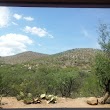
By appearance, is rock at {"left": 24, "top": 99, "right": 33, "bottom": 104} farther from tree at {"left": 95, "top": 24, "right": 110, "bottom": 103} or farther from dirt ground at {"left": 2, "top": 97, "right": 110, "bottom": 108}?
tree at {"left": 95, "top": 24, "right": 110, "bottom": 103}

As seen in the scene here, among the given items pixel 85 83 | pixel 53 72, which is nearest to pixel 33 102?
pixel 53 72

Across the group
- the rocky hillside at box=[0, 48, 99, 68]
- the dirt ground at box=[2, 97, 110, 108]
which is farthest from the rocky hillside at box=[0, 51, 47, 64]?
the dirt ground at box=[2, 97, 110, 108]

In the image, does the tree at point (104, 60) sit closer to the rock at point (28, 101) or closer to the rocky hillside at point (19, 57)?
the rocky hillside at point (19, 57)

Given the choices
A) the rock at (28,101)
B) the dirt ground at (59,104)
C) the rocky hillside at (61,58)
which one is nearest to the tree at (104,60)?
the rocky hillside at (61,58)

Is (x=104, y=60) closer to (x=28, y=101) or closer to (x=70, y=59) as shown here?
(x=70, y=59)

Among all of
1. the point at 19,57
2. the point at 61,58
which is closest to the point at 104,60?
the point at 61,58

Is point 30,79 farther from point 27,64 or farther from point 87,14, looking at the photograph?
point 87,14

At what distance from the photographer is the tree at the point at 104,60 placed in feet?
19.6

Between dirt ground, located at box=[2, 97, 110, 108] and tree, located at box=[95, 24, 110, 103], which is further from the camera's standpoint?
tree, located at box=[95, 24, 110, 103]

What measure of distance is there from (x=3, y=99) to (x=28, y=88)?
50cm

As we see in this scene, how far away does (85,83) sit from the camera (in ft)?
19.7

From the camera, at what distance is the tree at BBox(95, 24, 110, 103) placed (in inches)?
235

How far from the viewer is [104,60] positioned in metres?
5.98

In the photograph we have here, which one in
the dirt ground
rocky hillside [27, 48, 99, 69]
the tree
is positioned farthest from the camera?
the tree
